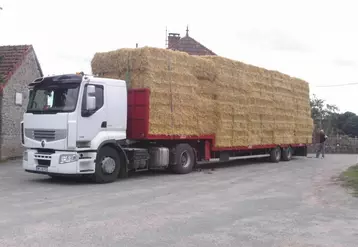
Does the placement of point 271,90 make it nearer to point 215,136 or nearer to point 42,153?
point 215,136

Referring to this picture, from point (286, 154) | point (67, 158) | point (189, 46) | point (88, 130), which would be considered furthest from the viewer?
point (189, 46)

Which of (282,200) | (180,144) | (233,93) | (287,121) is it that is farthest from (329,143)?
(282,200)

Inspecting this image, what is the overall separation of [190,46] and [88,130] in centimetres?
2205

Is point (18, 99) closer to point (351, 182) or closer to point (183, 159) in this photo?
point (183, 159)

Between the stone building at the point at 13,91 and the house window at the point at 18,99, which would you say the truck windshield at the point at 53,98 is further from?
the house window at the point at 18,99

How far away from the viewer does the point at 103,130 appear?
1232 centimetres

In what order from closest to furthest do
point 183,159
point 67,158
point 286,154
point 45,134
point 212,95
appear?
1. point 67,158
2. point 45,134
3. point 183,159
4. point 212,95
5. point 286,154

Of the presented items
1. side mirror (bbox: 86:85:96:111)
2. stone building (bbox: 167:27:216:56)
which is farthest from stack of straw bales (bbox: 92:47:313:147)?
stone building (bbox: 167:27:216:56)

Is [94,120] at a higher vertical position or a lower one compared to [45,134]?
higher

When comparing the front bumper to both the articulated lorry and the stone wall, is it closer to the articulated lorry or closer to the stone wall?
the articulated lorry

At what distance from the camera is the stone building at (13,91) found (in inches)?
768

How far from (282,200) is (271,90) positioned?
35.8 feet

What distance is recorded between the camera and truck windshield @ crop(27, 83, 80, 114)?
11.9 m

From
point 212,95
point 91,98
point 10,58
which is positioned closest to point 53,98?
point 91,98
